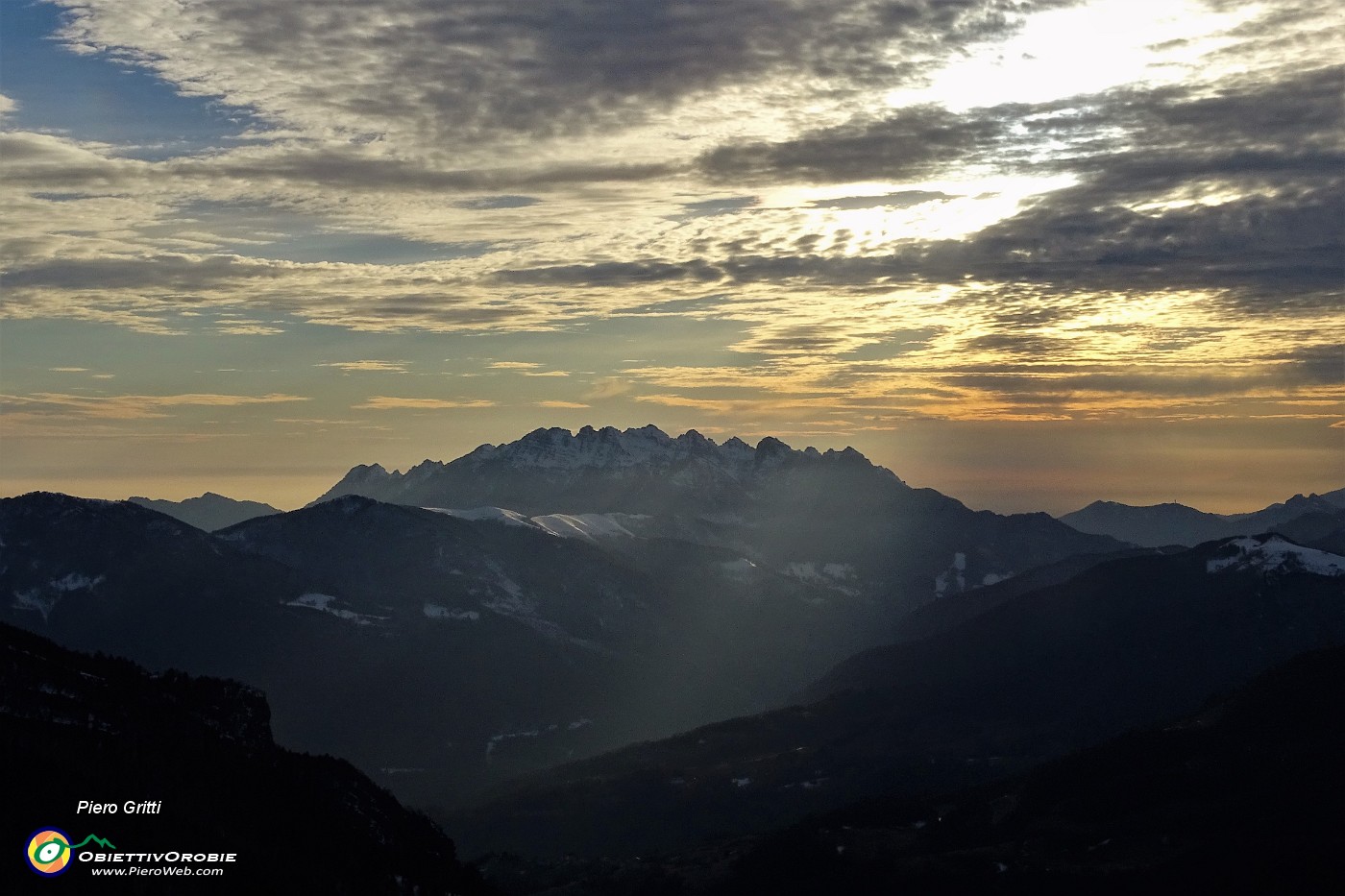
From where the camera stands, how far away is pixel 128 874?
195m

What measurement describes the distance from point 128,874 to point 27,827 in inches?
600

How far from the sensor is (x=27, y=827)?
196m
